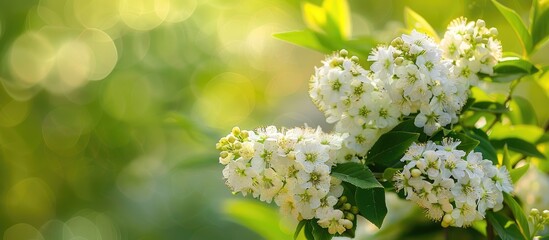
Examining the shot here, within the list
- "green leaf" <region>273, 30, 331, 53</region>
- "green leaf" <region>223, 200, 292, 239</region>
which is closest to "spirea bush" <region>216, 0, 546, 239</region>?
"green leaf" <region>273, 30, 331, 53</region>

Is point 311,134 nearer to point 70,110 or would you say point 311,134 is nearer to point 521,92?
point 521,92

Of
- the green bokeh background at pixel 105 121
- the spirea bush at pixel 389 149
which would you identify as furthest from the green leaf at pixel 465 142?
the green bokeh background at pixel 105 121

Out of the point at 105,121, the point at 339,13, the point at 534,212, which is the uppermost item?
the point at 105,121

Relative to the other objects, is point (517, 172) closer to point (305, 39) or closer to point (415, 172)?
point (415, 172)

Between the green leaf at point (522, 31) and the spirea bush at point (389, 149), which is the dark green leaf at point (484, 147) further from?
the green leaf at point (522, 31)

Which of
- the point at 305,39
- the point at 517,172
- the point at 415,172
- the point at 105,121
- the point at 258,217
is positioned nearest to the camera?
the point at 415,172

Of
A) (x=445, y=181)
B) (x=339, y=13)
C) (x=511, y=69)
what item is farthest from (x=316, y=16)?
(x=445, y=181)

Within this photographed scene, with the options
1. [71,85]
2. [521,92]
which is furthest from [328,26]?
[71,85]
